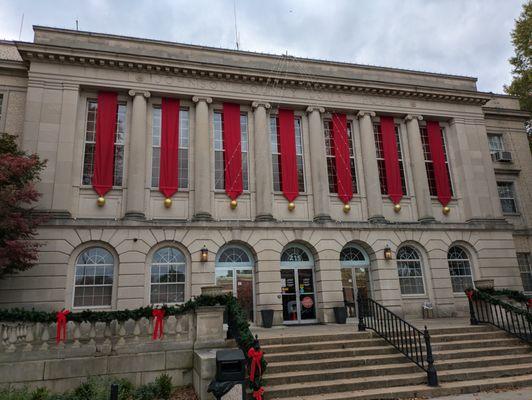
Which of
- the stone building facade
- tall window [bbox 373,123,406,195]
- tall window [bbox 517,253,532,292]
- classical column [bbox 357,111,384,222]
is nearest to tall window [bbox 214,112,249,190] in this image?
the stone building facade

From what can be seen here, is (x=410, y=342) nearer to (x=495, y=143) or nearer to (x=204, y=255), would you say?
(x=204, y=255)

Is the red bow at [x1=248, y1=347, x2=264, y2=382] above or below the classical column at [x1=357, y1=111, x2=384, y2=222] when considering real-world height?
below

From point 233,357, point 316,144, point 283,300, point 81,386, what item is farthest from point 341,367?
point 316,144

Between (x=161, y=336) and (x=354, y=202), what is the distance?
1314cm

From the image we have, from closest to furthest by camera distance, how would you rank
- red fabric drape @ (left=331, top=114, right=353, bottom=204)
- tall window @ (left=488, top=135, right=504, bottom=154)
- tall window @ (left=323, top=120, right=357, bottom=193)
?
red fabric drape @ (left=331, top=114, right=353, bottom=204)
tall window @ (left=323, top=120, right=357, bottom=193)
tall window @ (left=488, top=135, right=504, bottom=154)

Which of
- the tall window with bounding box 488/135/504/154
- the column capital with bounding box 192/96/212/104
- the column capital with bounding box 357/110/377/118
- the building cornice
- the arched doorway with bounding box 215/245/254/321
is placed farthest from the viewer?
the tall window with bounding box 488/135/504/154

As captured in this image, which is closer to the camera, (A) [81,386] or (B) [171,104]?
(A) [81,386]

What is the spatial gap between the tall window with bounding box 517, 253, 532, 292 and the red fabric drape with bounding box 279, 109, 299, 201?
15456 mm

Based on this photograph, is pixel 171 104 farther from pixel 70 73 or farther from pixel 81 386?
pixel 81 386

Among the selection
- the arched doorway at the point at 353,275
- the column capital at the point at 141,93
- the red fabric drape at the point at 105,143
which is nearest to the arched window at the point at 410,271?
the arched doorway at the point at 353,275

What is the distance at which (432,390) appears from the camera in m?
9.66

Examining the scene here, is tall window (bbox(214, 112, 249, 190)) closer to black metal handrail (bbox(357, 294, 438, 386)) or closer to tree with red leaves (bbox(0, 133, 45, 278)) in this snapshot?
tree with red leaves (bbox(0, 133, 45, 278))

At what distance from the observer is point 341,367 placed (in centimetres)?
1077

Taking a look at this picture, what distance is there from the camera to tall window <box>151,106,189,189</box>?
1873 centimetres
